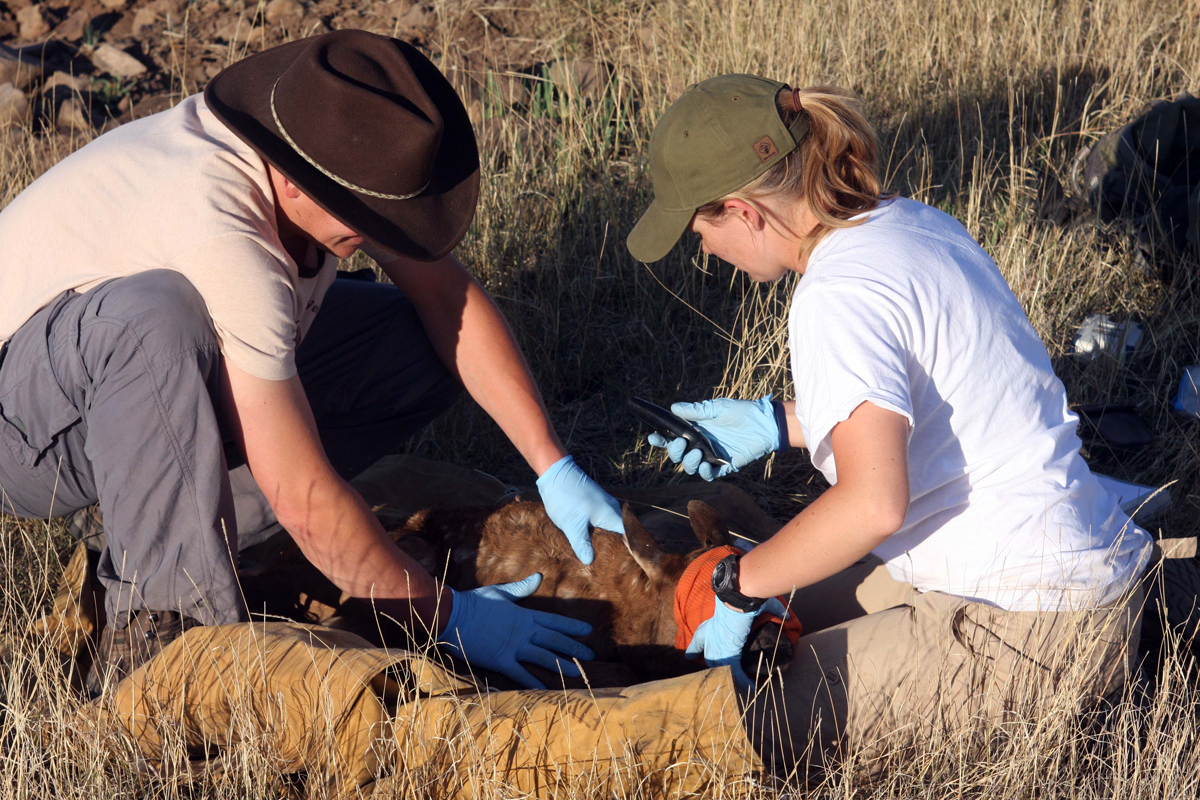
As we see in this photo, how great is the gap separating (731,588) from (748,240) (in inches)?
39.3

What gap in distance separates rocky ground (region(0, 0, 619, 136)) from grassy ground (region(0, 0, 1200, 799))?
182 millimetres

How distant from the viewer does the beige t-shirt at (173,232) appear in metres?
2.75

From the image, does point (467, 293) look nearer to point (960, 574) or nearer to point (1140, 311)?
point (960, 574)

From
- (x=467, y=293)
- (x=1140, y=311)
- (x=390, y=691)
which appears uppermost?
(x=467, y=293)

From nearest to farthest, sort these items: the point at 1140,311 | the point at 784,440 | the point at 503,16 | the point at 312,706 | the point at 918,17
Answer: the point at 312,706 < the point at 784,440 < the point at 1140,311 < the point at 918,17 < the point at 503,16

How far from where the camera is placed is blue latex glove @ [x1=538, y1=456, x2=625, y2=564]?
137 inches

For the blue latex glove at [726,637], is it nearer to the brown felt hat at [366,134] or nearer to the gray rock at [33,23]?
the brown felt hat at [366,134]

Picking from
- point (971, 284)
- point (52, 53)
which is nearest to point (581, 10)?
point (52, 53)

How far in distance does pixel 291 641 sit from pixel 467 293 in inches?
61.5

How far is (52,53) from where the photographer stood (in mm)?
7539

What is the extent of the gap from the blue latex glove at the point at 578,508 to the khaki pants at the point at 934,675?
87cm

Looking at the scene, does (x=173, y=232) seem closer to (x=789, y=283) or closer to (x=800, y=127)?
(x=800, y=127)

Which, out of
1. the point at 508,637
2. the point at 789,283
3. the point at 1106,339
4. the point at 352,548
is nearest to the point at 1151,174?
the point at 1106,339

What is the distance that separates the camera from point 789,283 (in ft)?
17.7
